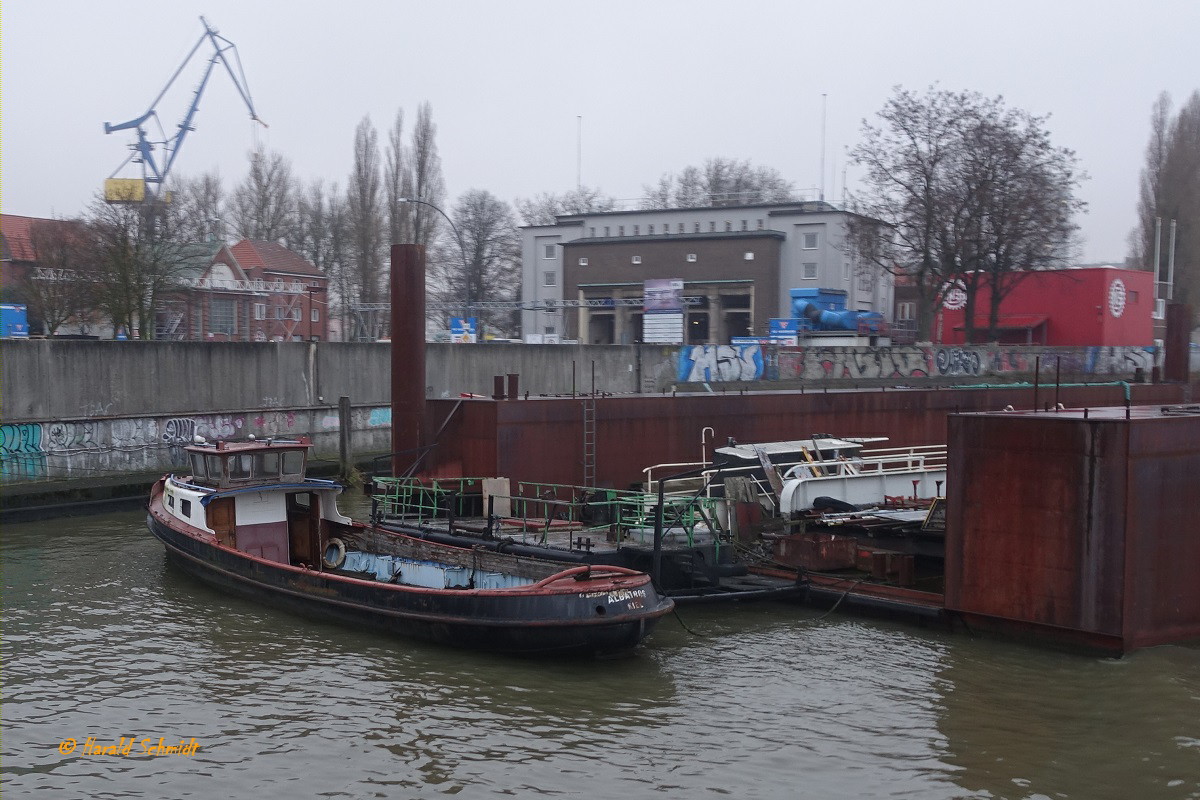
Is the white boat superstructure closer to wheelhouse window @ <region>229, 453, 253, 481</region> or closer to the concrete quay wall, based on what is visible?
the concrete quay wall

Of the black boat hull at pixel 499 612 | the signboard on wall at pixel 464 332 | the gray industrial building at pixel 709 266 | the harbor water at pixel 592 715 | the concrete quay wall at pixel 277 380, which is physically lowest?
the harbor water at pixel 592 715

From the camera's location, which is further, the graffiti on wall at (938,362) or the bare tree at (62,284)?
the graffiti on wall at (938,362)

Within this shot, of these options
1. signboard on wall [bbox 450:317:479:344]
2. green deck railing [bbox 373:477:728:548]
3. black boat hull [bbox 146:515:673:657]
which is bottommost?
black boat hull [bbox 146:515:673:657]

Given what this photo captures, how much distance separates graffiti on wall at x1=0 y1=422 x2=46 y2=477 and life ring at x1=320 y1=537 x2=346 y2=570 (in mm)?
13109

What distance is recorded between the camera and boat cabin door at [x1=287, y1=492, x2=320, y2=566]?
788 inches

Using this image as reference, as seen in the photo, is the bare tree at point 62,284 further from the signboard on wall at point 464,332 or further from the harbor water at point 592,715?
the harbor water at point 592,715

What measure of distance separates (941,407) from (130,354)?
2419cm

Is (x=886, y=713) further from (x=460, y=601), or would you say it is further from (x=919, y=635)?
(x=460, y=601)

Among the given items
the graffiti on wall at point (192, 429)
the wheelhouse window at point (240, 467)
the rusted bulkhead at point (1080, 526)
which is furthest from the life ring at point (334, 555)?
the graffiti on wall at point (192, 429)

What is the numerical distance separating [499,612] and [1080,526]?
8141 mm

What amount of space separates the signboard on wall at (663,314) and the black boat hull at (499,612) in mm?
38180

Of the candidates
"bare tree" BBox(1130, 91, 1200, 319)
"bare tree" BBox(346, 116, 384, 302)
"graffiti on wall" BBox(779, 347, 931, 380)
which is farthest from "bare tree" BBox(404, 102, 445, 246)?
"bare tree" BBox(1130, 91, 1200, 319)

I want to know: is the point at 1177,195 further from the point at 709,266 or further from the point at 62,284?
the point at 62,284

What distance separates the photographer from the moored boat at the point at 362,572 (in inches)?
574
